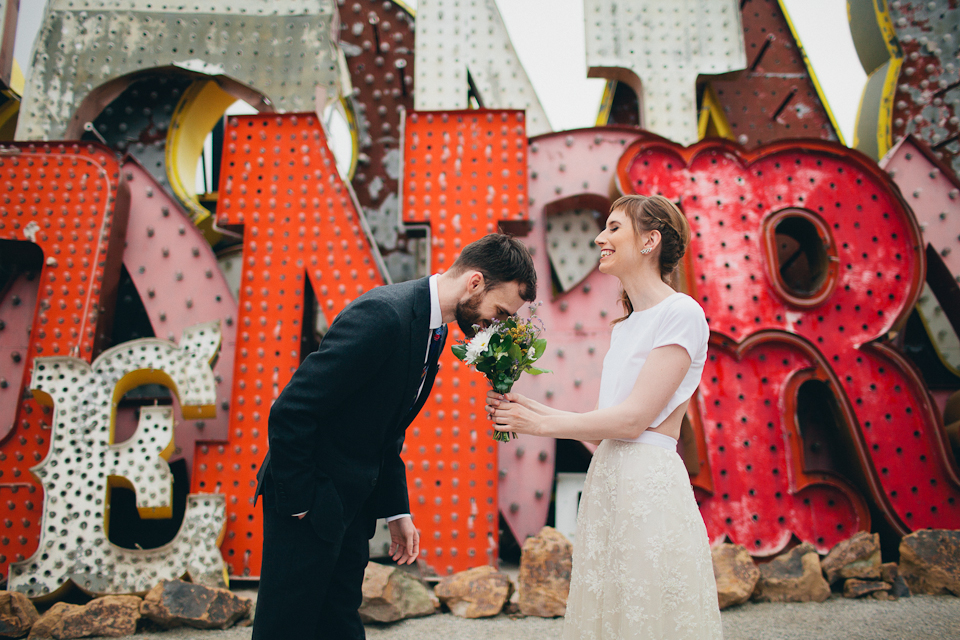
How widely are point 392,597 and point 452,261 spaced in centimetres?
247

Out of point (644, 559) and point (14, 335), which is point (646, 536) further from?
point (14, 335)

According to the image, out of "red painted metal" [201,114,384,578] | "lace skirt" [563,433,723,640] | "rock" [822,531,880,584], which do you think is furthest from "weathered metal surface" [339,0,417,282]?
"rock" [822,531,880,584]

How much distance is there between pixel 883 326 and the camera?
4203mm

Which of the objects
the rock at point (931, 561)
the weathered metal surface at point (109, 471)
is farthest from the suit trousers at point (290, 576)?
the rock at point (931, 561)

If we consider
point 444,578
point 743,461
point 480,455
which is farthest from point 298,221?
point 743,461

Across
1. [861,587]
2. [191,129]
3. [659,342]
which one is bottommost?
[861,587]

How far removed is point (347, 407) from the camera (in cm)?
173

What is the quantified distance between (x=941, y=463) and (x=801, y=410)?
0.97 metres

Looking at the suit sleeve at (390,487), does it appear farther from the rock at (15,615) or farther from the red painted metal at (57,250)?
the red painted metal at (57,250)

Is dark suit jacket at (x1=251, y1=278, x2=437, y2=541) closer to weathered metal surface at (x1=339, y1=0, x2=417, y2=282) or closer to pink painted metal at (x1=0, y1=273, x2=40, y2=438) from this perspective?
weathered metal surface at (x1=339, y1=0, x2=417, y2=282)

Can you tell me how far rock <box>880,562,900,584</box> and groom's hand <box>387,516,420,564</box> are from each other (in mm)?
3384

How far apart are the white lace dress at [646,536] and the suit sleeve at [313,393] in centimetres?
83

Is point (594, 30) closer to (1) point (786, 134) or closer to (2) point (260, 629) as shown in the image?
(1) point (786, 134)

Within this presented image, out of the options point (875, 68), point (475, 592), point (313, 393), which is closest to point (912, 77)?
point (875, 68)
